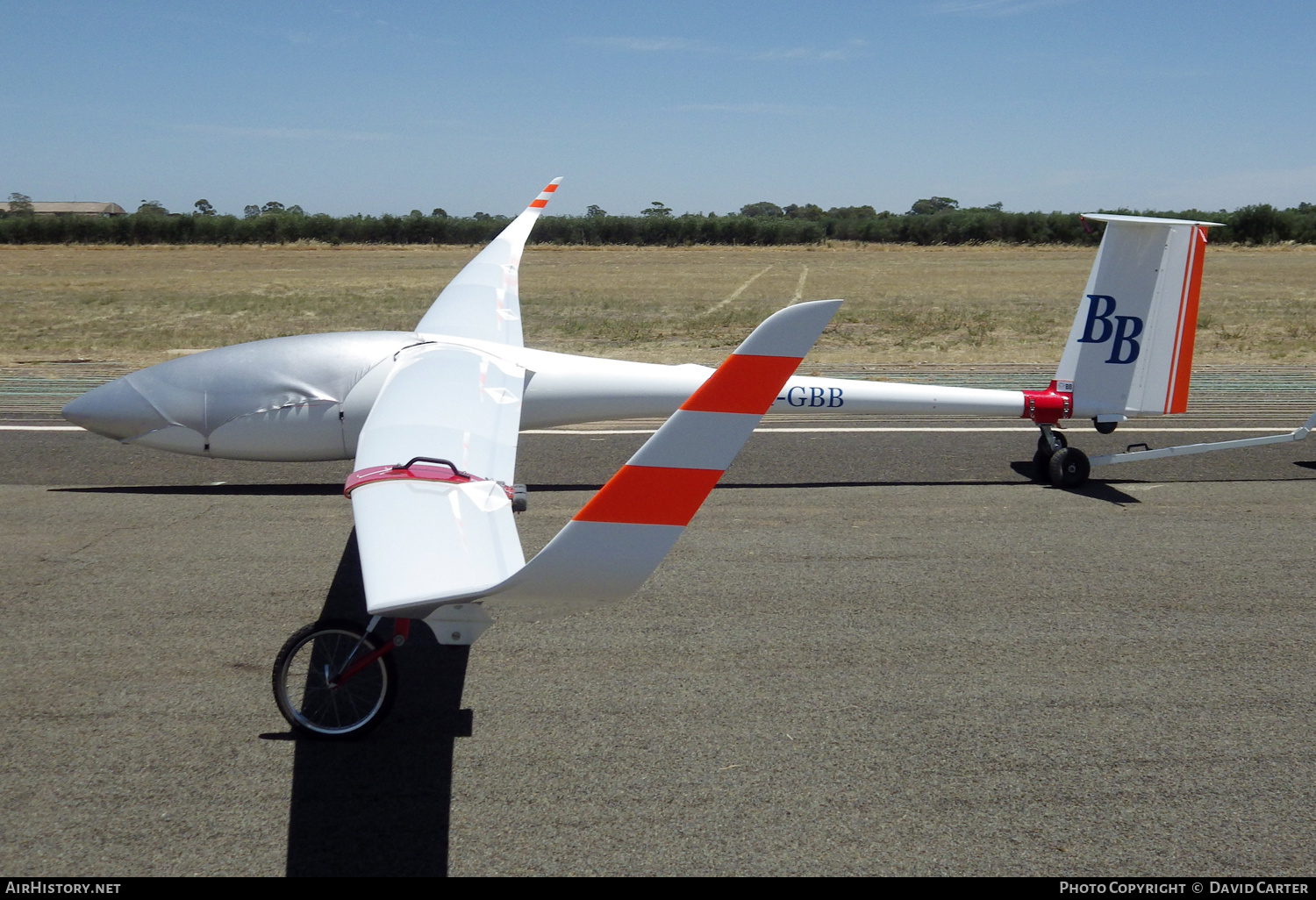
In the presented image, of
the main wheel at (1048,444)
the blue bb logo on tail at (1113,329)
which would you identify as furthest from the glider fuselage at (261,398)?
the blue bb logo on tail at (1113,329)

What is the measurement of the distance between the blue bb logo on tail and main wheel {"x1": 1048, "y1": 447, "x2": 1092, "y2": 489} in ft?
3.47

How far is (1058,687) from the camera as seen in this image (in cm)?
619

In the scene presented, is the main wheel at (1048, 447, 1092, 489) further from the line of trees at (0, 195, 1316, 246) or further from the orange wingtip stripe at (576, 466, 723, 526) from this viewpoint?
the line of trees at (0, 195, 1316, 246)

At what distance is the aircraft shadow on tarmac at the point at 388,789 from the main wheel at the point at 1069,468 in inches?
276

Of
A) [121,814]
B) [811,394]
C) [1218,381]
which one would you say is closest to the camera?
[121,814]

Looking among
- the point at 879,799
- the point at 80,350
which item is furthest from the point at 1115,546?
the point at 80,350

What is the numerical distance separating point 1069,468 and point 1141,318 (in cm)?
171

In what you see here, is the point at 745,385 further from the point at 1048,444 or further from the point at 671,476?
the point at 1048,444

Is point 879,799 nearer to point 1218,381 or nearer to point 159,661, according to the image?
point 159,661

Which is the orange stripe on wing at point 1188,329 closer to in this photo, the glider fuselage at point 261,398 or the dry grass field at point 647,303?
the glider fuselage at point 261,398

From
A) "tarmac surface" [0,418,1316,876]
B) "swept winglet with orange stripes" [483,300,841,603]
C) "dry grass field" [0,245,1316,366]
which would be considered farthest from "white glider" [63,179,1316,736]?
"dry grass field" [0,245,1316,366]

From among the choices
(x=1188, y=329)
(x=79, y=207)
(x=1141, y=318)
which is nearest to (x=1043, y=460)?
(x=1141, y=318)

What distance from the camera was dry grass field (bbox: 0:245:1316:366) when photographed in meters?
22.5

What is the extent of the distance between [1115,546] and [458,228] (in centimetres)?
8103
